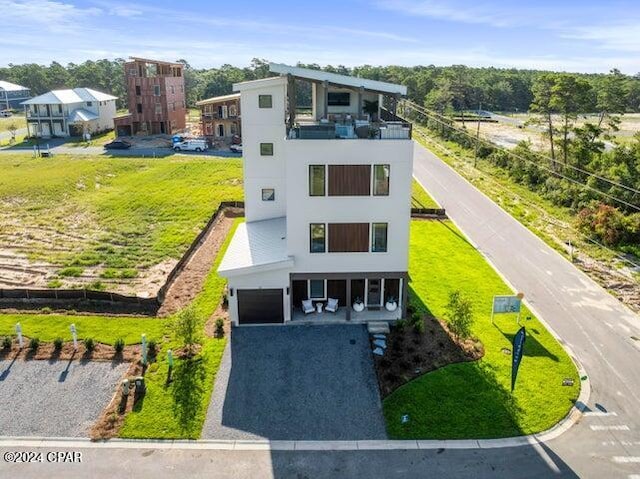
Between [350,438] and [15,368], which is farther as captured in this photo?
[15,368]

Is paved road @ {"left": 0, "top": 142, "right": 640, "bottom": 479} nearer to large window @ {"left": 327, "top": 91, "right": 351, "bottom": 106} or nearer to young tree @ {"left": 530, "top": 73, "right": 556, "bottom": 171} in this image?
large window @ {"left": 327, "top": 91, "right": 351, "bottom": 106}

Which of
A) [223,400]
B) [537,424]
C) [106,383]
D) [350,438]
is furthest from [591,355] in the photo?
[106,383]

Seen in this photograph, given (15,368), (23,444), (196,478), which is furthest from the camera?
(15,368)

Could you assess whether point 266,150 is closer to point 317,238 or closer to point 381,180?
point 317,238

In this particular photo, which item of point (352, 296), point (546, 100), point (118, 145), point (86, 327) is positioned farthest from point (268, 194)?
point (118, 145)

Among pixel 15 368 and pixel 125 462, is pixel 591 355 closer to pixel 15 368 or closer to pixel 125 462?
pixel 125 462

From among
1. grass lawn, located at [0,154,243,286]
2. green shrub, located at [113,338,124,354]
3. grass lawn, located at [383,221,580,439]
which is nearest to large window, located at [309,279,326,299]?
grass lawn, located at [383,221,580,439]

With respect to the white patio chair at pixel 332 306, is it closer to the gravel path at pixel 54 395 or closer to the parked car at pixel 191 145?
the gravel path at pixel 54 395
